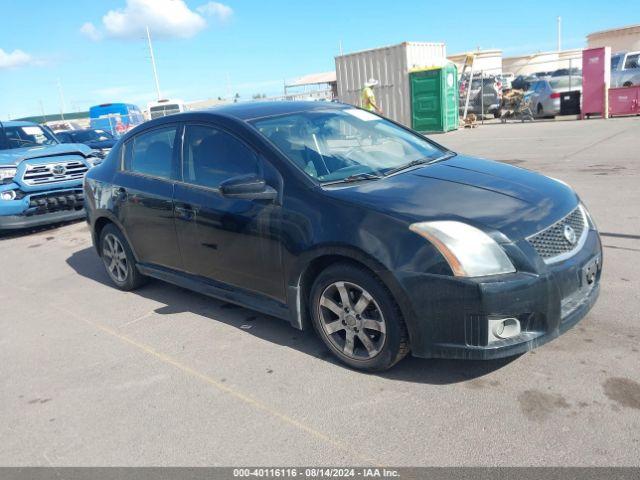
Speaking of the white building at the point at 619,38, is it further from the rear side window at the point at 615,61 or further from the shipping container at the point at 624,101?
the shipping container at the point at 624,101

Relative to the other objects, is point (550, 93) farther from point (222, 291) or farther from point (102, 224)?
point (222, 291)

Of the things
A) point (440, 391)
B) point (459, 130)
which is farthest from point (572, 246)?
point (459, 130)

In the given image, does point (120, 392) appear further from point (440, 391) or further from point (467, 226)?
point (467, 226)

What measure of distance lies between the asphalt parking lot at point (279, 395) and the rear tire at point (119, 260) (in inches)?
13.6

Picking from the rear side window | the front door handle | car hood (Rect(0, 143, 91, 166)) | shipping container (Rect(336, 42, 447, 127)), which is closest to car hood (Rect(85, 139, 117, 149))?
car hood (Rect(0, 143, 91, 166))

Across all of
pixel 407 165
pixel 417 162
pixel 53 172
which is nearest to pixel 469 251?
pixel 407 165

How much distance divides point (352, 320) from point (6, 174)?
7.35 metres

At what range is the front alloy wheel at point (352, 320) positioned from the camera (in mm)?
3342

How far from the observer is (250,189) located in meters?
3.70

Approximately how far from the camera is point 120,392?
3613 mm

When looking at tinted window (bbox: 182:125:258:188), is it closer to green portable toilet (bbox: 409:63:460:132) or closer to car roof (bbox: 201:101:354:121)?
car roof (bbox: 201:101:354:121)

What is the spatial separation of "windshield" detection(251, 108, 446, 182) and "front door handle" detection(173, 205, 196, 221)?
844mm

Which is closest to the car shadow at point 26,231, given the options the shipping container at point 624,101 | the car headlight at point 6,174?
the car headlight at point 6,174

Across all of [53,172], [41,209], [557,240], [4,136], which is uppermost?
[4,136]
